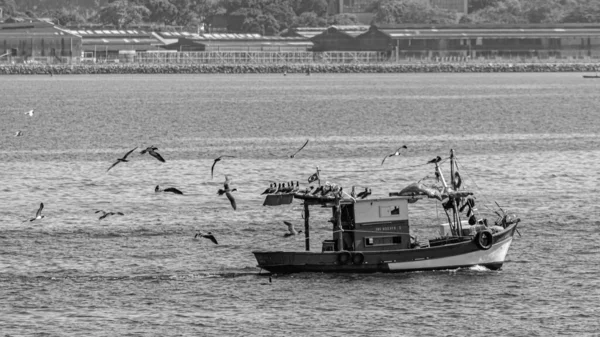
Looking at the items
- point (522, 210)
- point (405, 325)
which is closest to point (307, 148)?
point (522, 210)

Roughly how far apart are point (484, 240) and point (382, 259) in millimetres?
3522

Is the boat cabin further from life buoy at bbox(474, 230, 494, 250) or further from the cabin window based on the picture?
life buoy at bbox(474, 230, 494, 250)

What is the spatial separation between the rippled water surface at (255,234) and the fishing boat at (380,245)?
17.3 inches

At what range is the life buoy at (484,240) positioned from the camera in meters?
45.3

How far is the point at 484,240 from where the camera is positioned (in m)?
45.4

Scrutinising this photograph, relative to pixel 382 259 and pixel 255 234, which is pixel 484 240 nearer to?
pixel 382 259

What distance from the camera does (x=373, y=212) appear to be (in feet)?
148

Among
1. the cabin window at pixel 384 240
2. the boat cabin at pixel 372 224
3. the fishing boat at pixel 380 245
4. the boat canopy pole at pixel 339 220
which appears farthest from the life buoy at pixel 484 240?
the boat canopy pole at pixel 339 220

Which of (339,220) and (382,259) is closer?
(339,220)

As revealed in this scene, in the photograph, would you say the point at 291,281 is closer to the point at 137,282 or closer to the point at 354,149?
the point at 137,282

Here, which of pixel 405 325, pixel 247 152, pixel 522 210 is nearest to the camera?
pixel 405 325

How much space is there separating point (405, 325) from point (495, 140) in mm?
62050

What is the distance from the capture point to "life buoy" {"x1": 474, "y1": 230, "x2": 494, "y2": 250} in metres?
45.3

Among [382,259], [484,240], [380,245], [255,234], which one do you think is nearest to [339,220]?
[380,245]
